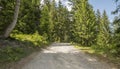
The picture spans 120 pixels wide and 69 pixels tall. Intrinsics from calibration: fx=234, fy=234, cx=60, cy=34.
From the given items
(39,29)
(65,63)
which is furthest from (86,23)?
(65,63)

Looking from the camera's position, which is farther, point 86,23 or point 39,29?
point 39,29

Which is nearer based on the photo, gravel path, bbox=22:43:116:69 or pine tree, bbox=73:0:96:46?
gravel path, bbox=22:43:116:69

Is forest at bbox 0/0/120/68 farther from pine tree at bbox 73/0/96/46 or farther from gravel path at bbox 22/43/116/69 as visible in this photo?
gravel path at bbox 22/43/116/69

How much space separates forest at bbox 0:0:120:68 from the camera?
747 inches

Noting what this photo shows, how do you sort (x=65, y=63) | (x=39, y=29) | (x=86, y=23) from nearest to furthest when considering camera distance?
(x=65, y=63) → (x=86, y=23) → (x=39, y=29)

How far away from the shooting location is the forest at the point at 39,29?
18984 millimetres

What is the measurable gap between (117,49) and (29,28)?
82.6 feet

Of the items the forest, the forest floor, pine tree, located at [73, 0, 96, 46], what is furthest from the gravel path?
pine tree, located at [73, 0, 96, 46]

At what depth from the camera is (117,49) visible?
60.0 feet

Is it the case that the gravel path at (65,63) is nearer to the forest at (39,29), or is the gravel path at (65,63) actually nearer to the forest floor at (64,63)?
the forest floor at (64,63)

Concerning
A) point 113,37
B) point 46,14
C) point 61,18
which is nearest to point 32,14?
point 46,14

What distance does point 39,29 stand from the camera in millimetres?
50375

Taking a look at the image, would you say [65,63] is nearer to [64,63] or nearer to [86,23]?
[64,63]

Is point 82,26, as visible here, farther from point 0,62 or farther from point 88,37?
point 0,62
